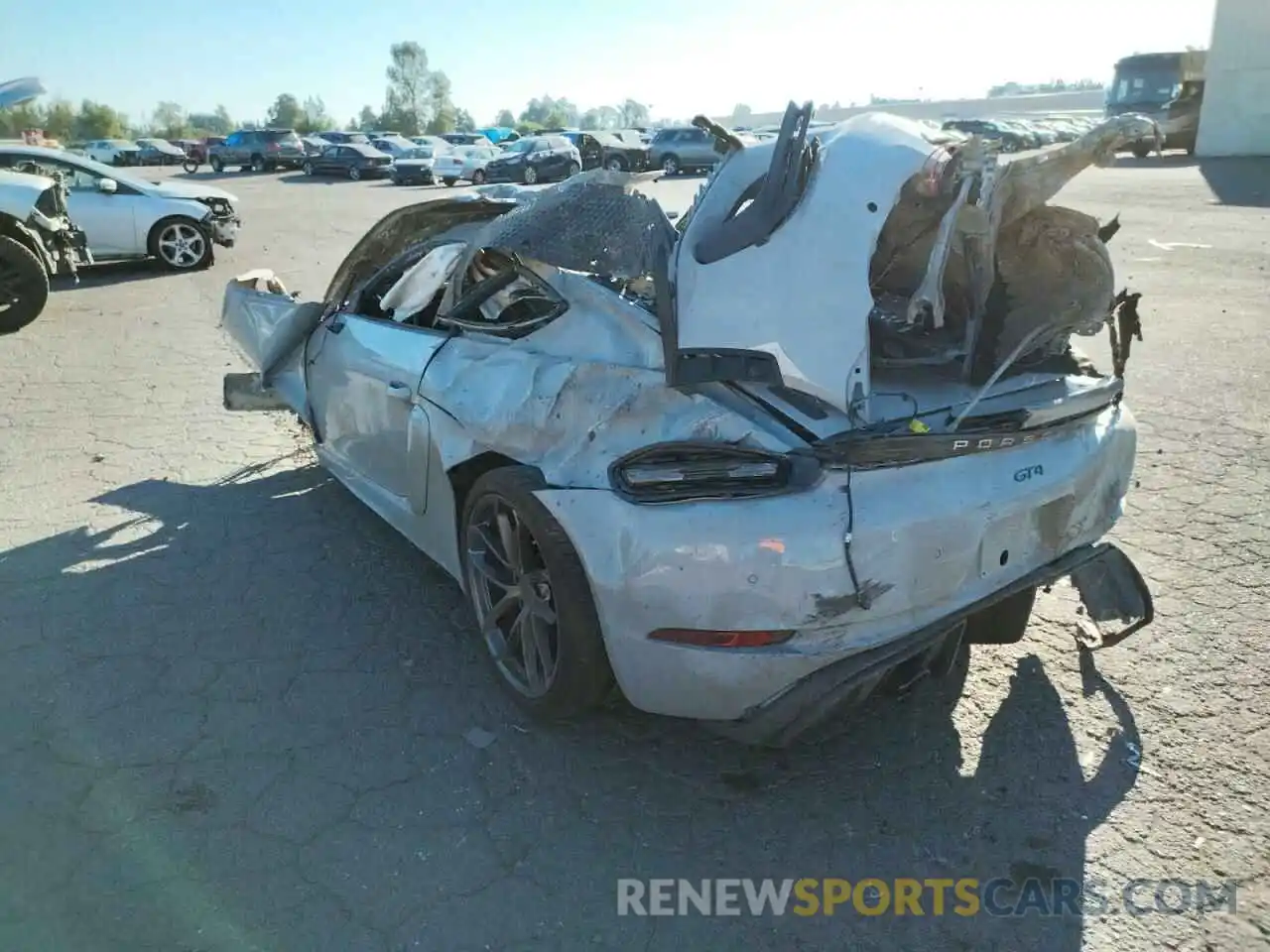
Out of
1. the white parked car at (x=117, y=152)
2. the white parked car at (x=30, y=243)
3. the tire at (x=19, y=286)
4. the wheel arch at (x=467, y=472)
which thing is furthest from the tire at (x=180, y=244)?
the white parked car at (x=117, y=152)

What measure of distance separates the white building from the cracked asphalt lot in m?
30.0

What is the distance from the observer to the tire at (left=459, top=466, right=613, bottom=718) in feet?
9.04

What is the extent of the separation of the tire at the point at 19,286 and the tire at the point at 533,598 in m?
8.33

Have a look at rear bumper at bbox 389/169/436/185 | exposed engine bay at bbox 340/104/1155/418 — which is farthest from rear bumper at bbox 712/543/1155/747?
rear bumper at bbox 389/169/436/185

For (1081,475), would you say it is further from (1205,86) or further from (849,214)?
(1205,86)

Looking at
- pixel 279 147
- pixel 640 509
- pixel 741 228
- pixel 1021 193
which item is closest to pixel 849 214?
pixel 741 228

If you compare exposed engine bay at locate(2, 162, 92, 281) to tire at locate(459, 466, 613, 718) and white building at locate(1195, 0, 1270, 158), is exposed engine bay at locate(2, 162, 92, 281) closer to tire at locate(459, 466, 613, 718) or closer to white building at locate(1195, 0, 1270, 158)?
tire at locate(459, 466, 613, 718)

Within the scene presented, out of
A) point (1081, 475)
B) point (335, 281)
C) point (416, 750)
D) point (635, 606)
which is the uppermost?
point (335, 281)

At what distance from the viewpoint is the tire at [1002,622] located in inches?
115

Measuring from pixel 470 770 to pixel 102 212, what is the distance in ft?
39.5

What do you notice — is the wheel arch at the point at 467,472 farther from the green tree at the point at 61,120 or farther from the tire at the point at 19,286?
the green tree at the point at 61,120

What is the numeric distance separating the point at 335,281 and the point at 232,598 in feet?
5.94

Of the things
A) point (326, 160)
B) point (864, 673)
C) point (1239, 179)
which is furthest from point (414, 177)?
point (864, 673)

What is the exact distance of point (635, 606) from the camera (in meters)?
2.56
